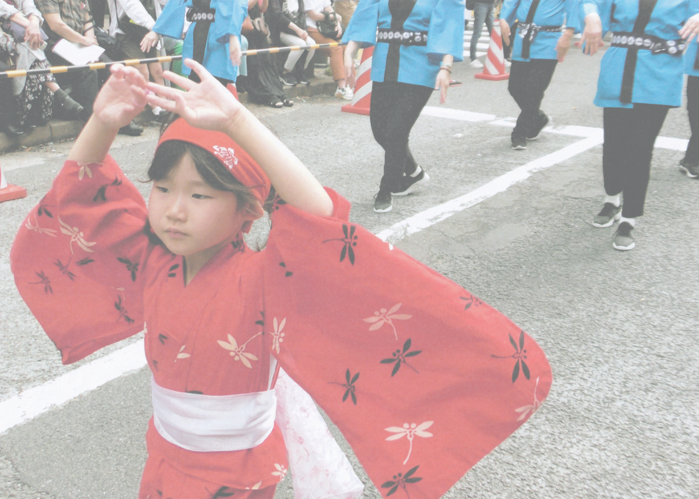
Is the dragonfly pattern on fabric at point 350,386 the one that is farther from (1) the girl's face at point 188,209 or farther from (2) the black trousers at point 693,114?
(2) the black trousers at point 693,114

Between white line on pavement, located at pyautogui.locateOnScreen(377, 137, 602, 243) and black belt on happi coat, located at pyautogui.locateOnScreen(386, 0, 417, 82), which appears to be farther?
white line on pavement, located at pyautogui.locateOnScreen(377, 137, 602, 243)

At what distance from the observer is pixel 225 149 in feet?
4.11

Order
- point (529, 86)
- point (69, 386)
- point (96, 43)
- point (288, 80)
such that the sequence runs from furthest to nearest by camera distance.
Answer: point (288, 80) → point (96, 43) → point (529, 86) → point (69, 386)

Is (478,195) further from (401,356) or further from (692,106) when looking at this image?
(401,356)

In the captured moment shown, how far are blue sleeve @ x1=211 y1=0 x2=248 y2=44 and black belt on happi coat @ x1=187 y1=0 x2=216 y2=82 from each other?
59mm

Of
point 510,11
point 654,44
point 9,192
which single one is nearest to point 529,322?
point 654,44

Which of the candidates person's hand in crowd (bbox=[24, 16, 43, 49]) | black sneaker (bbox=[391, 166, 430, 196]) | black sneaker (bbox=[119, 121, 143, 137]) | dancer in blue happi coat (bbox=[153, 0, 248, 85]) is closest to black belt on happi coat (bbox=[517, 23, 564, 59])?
black sneaker (bbox=[391, 166, 430, 196])

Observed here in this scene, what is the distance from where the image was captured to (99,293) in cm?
153

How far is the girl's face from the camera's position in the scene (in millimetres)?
1252

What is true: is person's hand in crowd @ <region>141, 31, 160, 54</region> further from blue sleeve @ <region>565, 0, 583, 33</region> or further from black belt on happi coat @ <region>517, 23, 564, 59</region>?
blue sleeve @ <region>565, 0, 583, 33</region>

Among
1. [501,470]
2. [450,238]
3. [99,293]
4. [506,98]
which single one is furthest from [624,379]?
[506,98]

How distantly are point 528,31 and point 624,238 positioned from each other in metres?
2.51

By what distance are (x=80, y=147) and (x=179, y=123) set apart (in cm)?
24

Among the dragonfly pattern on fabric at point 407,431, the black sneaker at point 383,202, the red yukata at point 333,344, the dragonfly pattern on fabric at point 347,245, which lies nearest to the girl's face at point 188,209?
the red yukata at point 333,344
